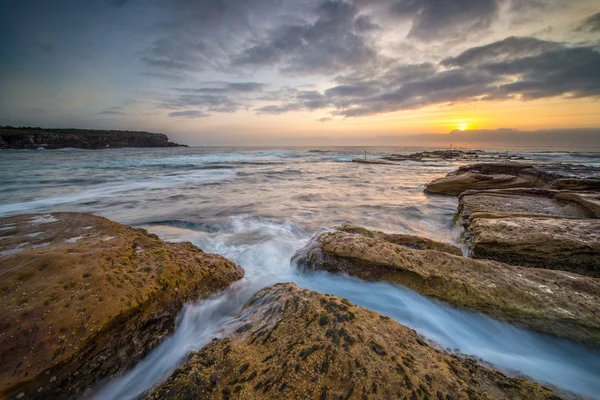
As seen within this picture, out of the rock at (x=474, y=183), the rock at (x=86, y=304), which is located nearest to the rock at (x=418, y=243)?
the rock at (x=86, y=304)

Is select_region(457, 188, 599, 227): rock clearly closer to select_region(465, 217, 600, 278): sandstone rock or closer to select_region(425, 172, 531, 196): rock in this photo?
select_region(465, 217, 600, 278): sandstone rock

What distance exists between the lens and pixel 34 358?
1.85 metres

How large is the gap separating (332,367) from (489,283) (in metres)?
2.44

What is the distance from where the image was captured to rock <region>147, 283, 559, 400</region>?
1.56 metres

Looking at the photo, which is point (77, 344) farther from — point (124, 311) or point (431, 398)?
point (431, 398)

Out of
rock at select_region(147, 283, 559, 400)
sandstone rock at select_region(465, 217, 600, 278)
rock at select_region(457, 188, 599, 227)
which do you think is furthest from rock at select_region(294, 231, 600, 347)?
rock at select_region(457, 188, 599, 227)

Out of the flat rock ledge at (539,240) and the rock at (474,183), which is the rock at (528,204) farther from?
the rock at (474,183)

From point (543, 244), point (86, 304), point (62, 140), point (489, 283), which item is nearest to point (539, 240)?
point (543, 244)

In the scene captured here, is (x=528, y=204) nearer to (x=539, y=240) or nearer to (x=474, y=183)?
(x=539, y=240)

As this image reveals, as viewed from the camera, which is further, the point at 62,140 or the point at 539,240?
the point at 62,140

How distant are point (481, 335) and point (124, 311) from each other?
382 cm

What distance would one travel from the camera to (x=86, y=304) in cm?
224

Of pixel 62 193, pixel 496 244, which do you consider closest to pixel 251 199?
pixel 496 244

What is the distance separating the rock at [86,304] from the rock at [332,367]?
852mm
